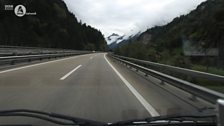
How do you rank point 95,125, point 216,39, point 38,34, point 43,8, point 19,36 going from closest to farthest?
point 95,125
point 216,39
point 19,36
point 38,34
point 43,8

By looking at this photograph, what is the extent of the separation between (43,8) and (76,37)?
1870 inches

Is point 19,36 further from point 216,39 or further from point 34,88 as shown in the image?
point 34,88

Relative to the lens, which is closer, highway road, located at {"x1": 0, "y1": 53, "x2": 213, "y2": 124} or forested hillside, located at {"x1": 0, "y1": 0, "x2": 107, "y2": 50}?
highway road, located at {"x1": 0, "y1": 53, "x2": 213, "y2": 124}

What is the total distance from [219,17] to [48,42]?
9708 cm

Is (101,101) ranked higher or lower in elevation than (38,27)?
lower

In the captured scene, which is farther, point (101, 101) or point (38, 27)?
point (38, 27)

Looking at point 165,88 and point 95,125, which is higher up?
point 95,125

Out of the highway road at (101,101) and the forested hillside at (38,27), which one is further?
the forested hillside at (38,27)

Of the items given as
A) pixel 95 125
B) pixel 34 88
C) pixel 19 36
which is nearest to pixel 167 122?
pixel 95 125

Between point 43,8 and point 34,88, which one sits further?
point 43,8

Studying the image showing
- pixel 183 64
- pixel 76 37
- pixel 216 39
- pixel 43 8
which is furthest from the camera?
pixel 76 37

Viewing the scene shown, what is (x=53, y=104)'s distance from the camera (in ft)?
35.7

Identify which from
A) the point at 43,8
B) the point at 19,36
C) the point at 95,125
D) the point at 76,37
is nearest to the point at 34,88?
Result: the point at 95,125

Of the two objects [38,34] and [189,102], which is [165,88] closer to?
[189,102]
